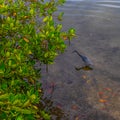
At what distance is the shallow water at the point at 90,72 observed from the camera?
703 cm

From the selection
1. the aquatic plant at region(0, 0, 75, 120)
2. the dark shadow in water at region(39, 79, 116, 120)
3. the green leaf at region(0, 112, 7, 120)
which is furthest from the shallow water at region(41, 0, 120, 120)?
the green leaf at region(0, 112, 7, 120)

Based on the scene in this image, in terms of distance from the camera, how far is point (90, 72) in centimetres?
868

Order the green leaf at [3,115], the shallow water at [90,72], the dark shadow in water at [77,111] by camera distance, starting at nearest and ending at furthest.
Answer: the green leaf at [3,115]
the dark shadow in water at [77,111]
the shallow water at [90,72]

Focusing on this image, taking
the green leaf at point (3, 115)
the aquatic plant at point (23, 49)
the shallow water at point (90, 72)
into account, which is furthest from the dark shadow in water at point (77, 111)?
the green leaf at point (3, 115)

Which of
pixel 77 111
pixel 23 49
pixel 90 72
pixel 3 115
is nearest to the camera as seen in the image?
pixel 3 115

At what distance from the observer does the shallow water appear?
703 centimetres

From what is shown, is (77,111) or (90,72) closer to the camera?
(77,111)

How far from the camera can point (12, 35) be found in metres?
5.40

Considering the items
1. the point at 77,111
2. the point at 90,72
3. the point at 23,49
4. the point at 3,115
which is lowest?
the point at 77,111

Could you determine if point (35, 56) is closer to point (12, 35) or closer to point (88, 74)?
point (12, 35)

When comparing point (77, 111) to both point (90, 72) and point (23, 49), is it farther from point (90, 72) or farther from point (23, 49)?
point (23, 49)

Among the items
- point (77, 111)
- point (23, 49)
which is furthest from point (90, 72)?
point (23, 49)

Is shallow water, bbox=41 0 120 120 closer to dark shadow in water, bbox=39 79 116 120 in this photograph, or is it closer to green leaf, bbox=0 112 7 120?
dark shadow in water, bbox=39 79 116 120

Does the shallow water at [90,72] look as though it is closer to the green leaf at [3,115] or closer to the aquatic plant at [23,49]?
the aquatic plant at [23,49]
